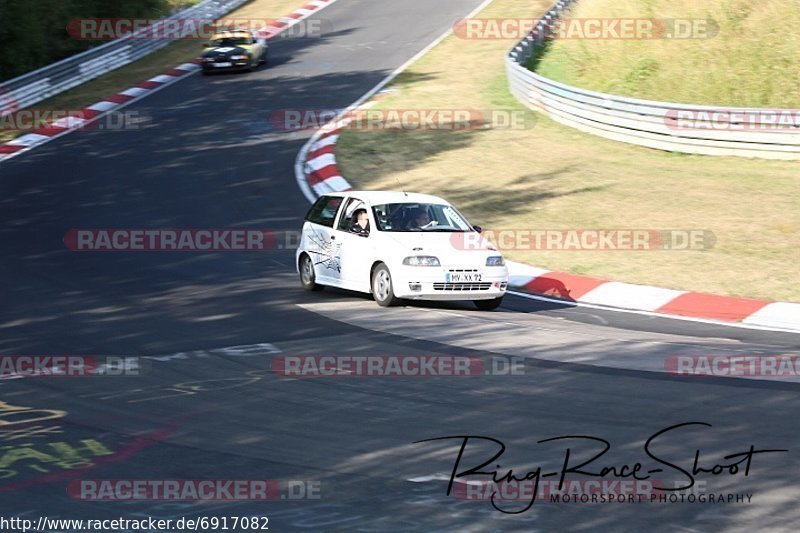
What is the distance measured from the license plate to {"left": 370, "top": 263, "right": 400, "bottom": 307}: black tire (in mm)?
722

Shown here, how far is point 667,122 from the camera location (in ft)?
83.1

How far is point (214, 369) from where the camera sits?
12.0 m

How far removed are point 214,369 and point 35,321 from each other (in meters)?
3.78

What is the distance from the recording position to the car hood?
15453mm

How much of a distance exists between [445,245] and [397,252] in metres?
0.68

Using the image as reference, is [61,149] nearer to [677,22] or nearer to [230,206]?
[230,206]

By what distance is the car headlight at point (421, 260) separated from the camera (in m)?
15.3

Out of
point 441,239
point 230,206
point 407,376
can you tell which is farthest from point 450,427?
point 230,206
